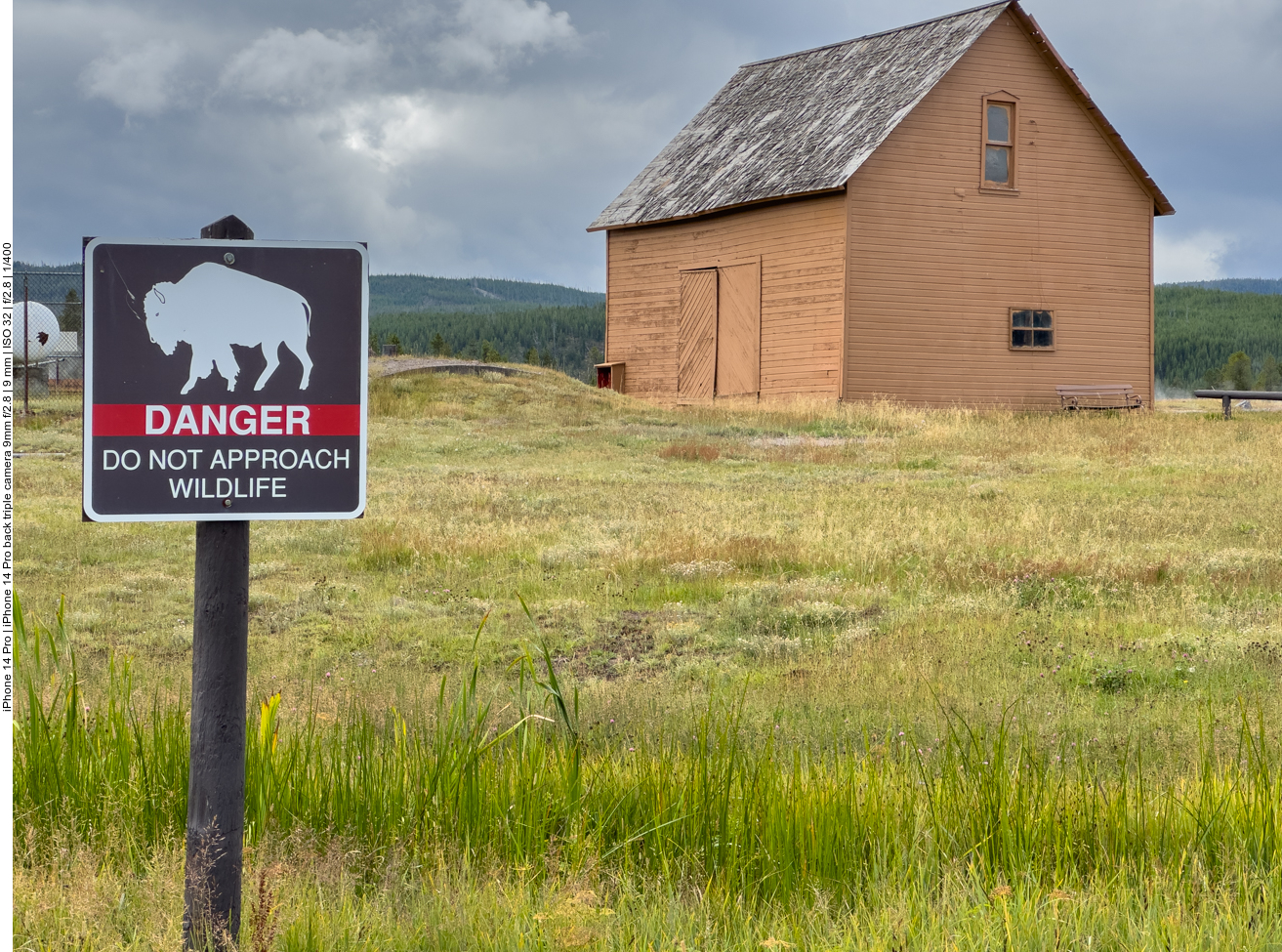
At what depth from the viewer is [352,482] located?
3.02 metres

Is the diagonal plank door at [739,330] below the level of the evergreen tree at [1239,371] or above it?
below

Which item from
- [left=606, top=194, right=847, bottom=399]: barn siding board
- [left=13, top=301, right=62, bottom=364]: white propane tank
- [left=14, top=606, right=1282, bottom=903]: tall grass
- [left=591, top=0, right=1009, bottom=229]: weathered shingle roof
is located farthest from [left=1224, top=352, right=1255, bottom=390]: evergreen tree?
[left=14, top=606, right=1282, bottom=903]: tall grass

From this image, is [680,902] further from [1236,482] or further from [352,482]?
[1236,482]

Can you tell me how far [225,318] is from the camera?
2943 millimetres

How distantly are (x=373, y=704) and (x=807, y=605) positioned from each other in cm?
370

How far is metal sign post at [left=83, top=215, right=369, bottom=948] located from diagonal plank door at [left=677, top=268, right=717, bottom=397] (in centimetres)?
2683

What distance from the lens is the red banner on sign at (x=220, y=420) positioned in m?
2.91

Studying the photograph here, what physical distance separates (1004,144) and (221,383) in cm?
2688

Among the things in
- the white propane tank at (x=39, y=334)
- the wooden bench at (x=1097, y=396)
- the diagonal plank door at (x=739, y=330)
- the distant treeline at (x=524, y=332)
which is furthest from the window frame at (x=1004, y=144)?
the distant treeline at (x=524, y=332)

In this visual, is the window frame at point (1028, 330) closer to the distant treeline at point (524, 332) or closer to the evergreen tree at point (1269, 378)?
the evergreen tree at point (1269, 378)

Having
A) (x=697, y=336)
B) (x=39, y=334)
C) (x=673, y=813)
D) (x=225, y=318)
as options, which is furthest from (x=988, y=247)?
(x=225, y=318)

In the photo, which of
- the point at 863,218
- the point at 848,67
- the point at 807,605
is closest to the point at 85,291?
the point at 807,605

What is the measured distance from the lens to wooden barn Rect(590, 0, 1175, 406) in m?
26.2

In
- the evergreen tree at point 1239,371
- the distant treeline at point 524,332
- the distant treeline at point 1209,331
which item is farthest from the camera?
the distant treeline at point 524,332
